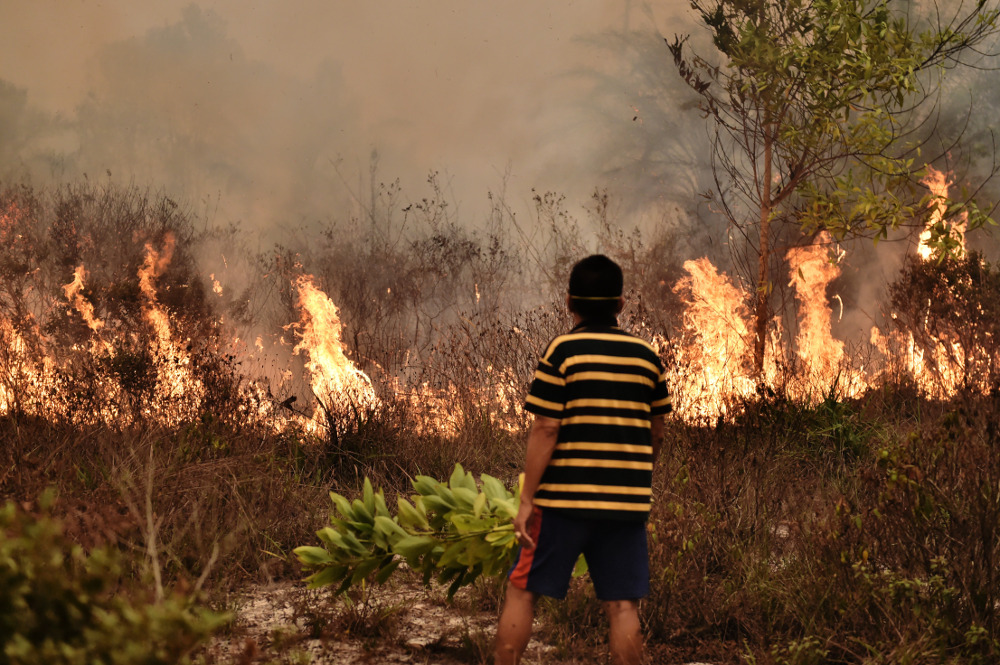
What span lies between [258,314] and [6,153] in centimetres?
583

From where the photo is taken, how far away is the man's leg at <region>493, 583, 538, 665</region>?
2.48m

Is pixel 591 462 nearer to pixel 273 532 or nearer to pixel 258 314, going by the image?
pixel 273 532

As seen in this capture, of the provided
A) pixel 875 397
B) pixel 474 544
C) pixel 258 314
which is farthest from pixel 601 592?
pixel 258 314

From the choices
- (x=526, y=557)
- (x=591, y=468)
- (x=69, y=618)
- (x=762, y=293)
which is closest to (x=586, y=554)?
(x=526, y=557)

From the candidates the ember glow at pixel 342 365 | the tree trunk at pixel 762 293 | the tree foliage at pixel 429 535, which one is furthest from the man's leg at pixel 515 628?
the tree trunk at pixel 762 293

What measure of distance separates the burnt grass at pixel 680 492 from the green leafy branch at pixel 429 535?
44 centimetres

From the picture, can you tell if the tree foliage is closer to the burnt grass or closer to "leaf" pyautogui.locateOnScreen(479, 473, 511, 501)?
"leaf" pyautogui.locateOnScreen(479, 473, 511, 501)

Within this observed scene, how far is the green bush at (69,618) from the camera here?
1.39 m

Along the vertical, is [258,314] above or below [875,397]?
above

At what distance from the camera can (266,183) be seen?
1549 centimetres

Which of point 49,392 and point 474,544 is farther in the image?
point 49,392

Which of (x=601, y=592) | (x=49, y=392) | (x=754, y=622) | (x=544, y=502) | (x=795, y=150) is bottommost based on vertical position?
(x=754, y=622)

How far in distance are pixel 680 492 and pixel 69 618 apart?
3157mm

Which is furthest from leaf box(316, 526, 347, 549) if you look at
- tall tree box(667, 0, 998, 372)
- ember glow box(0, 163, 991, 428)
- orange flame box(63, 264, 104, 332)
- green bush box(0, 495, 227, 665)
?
orange flame box(63, 264, 104, 332)
